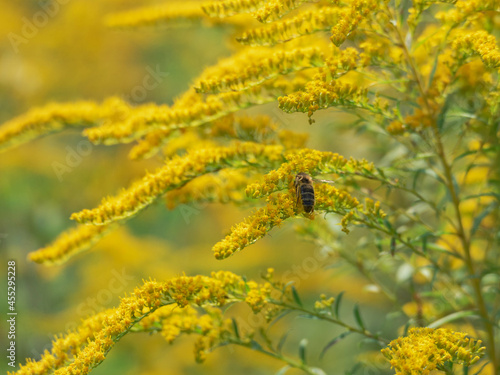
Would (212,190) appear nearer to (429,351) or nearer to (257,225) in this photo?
(257,225)

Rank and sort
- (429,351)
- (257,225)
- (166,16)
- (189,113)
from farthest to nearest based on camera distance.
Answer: (166,16) → (189,113) → (257,225) → (429,351)

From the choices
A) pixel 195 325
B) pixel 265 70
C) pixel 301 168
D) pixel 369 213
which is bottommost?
pixel 195 325

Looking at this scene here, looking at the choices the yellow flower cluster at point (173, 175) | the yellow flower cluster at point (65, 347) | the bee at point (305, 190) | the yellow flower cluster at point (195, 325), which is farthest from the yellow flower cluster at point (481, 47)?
the yellow flower cluster at point (65, 347)

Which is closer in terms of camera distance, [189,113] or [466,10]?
[466,10]

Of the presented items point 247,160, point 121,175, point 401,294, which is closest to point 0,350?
point 121,175

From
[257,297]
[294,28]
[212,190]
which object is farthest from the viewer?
[212,190]

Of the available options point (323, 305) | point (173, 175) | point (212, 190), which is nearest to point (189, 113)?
point (173, 175)

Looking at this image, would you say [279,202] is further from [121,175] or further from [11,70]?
[11,70]

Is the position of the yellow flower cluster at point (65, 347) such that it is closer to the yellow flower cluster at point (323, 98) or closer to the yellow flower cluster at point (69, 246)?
the yellow flower cluster at point (69, 246)

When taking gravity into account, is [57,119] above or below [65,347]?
above
